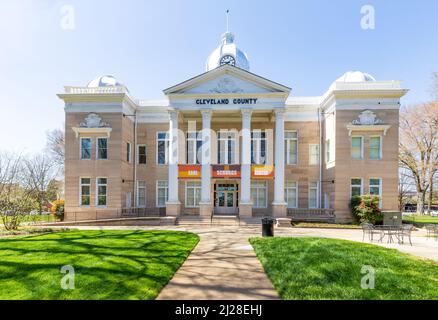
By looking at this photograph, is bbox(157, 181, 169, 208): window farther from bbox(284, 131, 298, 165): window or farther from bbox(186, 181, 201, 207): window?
bbox(284, 131, 298, 165): window

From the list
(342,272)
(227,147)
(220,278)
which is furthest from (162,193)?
(342,272)

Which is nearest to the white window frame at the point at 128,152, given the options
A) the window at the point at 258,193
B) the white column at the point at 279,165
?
the window at the point at 258,193

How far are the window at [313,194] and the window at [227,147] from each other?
7.81 metres

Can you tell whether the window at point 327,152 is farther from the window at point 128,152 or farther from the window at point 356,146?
the window at point 128,152

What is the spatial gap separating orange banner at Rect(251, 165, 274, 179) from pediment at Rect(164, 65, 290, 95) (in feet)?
20.8

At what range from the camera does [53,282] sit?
6566 mm

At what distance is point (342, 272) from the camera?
25.2ft

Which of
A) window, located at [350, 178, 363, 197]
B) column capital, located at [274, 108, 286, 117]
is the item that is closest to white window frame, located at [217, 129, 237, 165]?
column capital, located at [274, 108, 286, 117]

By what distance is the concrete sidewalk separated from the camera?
620 centimetres

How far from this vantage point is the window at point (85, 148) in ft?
79.5

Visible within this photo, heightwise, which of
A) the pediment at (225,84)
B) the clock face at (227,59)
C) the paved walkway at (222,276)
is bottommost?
the paved walkway at (222,276)

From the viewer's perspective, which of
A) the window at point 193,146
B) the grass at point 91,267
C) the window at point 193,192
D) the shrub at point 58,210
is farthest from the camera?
the window at point 193,192
